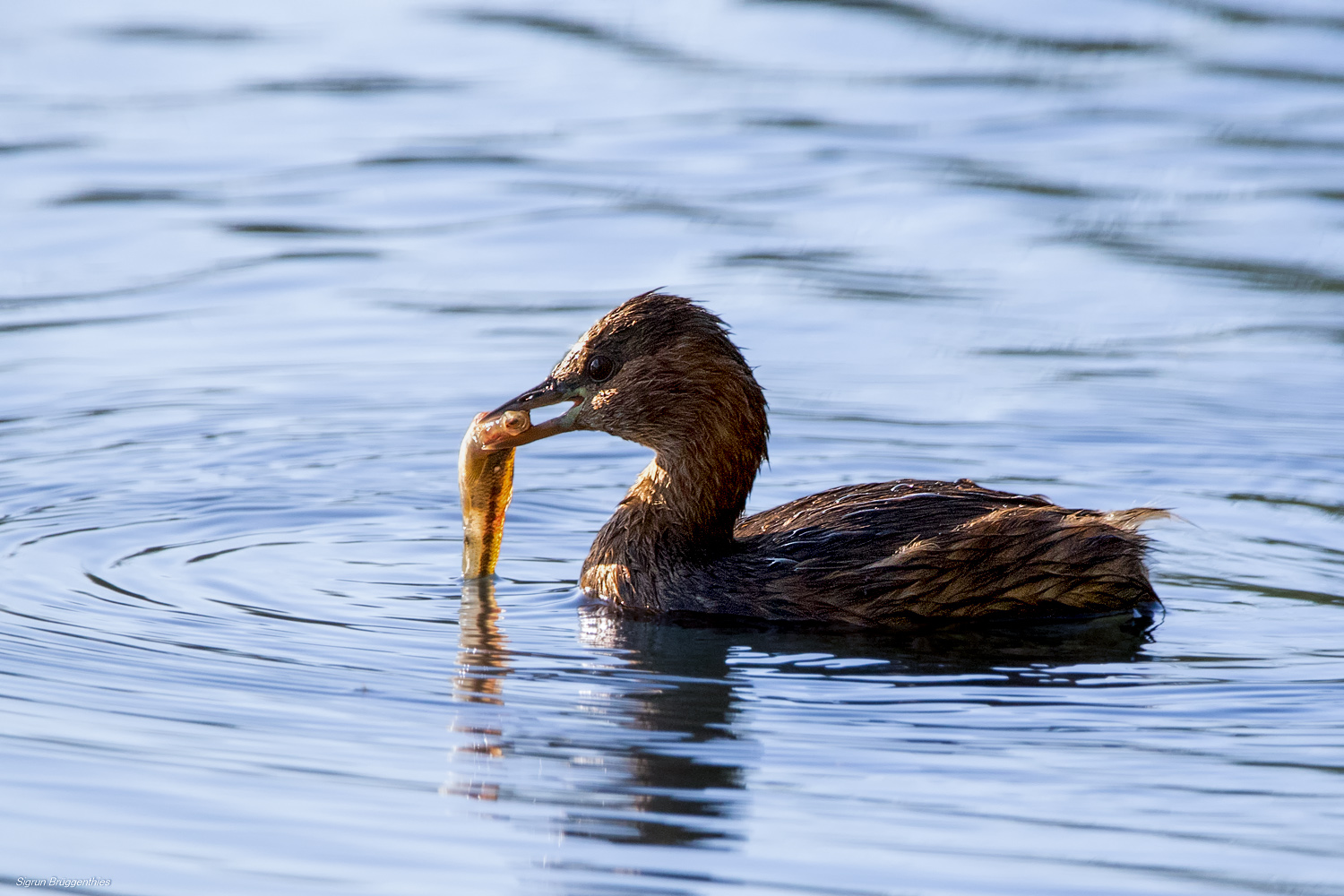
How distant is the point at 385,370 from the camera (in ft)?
37.9

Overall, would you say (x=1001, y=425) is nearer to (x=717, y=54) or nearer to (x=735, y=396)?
(x=735, y=396)

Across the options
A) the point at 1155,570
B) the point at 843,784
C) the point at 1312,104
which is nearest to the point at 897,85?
the point at 1312,104

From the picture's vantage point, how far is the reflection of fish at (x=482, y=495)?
329 inches

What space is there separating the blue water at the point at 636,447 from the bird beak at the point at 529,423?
1.99 ft

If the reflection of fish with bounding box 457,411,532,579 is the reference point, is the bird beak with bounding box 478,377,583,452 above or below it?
above

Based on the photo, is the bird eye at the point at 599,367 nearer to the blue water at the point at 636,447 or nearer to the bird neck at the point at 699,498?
the bird neck at the point at 699,498

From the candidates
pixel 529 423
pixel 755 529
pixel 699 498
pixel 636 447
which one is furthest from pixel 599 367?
pixel 636 447

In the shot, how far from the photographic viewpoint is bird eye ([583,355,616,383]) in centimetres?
827

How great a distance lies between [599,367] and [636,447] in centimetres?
232

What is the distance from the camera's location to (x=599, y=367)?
326 inches

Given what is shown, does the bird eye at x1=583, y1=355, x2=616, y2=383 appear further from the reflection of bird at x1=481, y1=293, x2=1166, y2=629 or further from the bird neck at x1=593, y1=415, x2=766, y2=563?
the bird neck at x1=593, y1=415, x2=766, y2=563

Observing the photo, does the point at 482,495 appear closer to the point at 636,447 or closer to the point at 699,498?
the point at 699,498

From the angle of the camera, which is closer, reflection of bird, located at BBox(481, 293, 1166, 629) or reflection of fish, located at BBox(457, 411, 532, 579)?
reflection of bird, located at BBox(481, 293, 1166, 629)

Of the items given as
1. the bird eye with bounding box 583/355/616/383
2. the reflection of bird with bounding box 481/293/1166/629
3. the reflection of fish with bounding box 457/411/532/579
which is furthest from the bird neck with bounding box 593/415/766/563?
the reflection of fish with bounding box 457/411/532/579
